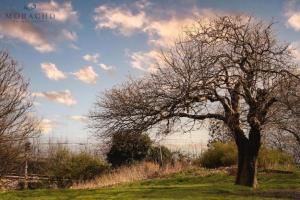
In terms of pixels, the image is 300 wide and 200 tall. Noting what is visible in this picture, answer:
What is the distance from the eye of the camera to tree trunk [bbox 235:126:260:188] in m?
21.4

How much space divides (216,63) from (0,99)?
1181 centimetres

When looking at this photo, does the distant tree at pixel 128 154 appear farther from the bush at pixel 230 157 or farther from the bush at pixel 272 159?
Answer: the bush at pixel 272 159

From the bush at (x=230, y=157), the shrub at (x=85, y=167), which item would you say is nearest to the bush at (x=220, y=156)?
the bush at (x=230, y=157)

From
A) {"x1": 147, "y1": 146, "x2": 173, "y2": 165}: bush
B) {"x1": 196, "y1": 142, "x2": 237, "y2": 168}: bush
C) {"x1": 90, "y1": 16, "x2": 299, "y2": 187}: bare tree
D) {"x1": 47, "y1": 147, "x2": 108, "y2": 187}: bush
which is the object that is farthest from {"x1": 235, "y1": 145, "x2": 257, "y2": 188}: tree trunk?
{"x1": 147, "y1": 146, "x2": 173, "y2": 165}: bush

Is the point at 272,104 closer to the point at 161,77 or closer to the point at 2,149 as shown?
the point at 161,77

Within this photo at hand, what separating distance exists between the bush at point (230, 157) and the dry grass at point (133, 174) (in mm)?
1853

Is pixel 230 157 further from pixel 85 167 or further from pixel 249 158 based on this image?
pixel 249 158

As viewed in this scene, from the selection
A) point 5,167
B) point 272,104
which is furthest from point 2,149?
point 272,104

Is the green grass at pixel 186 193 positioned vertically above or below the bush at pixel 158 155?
below

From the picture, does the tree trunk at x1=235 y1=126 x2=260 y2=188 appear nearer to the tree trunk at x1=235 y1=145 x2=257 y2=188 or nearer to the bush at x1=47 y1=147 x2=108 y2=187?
the tree trunk at x1=235 y1=145 x2=257 y2=188

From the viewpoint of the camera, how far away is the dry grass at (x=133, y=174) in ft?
96.6

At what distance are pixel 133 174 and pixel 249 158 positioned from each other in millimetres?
11179

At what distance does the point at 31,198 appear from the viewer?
18.0 meters

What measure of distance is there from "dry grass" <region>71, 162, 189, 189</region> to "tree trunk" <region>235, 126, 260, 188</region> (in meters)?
8.92
